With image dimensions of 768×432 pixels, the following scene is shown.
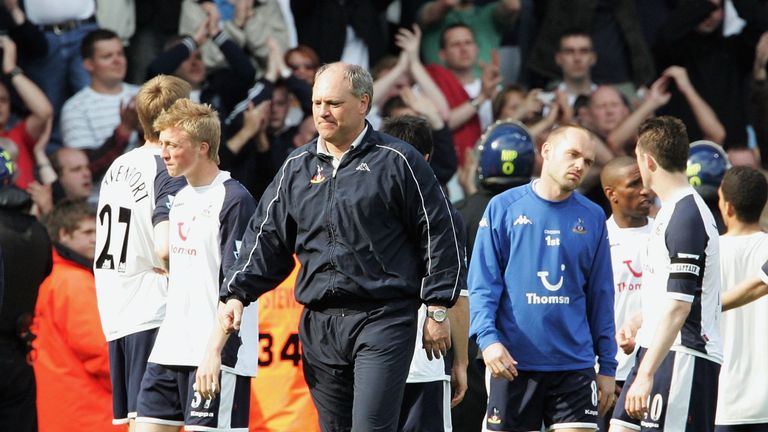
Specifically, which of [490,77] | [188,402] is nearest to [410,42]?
[490,77]

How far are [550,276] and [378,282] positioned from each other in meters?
1.48

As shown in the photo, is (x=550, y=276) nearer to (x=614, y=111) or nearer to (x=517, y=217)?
(x=517, y=217)

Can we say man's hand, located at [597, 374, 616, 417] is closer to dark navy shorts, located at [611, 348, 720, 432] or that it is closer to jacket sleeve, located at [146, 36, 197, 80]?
dark navy shorts, located at [611, 348, 720, 432]

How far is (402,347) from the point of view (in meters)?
6.56

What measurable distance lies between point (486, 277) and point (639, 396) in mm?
1110

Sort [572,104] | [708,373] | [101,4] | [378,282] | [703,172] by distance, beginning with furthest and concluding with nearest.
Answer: [572,104] < [101,4] < [703,172] < [708,373] < [378,282]

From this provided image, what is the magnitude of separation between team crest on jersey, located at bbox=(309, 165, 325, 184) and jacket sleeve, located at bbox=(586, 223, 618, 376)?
1880 millimetres

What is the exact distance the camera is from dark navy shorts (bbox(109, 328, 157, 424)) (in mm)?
8109

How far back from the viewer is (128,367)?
8.21 m

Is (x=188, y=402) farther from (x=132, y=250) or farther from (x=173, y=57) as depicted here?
(x=173, y=57)

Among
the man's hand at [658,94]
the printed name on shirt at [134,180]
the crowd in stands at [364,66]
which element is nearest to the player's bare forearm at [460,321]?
the printed name on shirt at [134,180]

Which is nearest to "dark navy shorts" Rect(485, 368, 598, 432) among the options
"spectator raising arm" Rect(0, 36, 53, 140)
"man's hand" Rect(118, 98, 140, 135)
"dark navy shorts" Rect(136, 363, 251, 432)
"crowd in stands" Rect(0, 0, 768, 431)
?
"dark navy shorts" Rect(136, 363, 251, 432)

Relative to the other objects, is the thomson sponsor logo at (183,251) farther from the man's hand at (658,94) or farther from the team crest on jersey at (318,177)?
the man's hand at (658,94)

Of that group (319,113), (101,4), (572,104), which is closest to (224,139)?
(101,4)
